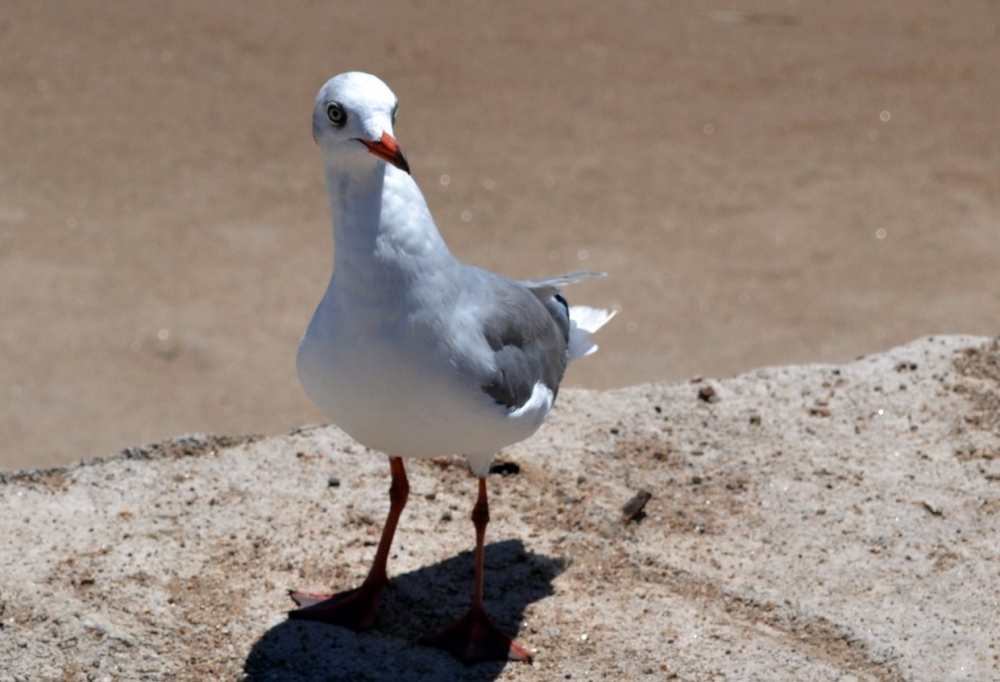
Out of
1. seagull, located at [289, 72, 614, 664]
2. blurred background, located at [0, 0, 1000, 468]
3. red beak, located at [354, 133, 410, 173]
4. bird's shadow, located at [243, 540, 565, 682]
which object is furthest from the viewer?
blurred background, located at [0, 0, 1000, 468]

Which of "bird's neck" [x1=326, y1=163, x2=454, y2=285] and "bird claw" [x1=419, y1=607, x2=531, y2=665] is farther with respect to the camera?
"bird claw" [x1=419, y1=607, x2=531, y2=665]

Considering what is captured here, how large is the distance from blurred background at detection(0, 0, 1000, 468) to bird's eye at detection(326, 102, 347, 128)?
486 cm

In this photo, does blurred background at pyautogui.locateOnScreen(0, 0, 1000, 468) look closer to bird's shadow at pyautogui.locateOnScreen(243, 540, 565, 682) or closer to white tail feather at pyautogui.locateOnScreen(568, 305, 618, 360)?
white tail feather at pyautogui.locateOnScreen(568, 305, 618, 360)

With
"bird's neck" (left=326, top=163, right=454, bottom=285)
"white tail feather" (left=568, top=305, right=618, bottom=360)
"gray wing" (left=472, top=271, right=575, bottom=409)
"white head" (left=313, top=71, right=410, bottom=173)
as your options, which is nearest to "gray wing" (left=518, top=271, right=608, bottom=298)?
"gray wing" (left=472, top=271, right=575, bottom=409)

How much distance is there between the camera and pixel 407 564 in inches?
203

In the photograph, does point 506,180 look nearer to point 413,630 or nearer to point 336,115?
point 413,630

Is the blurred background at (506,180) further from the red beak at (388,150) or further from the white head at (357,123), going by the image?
the red beak at (388,150)

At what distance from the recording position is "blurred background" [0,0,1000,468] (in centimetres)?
931

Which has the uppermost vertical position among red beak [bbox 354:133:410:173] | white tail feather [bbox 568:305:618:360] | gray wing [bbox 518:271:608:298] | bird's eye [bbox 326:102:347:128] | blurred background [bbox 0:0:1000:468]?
bird's eye [bbox 326:102:347:128]

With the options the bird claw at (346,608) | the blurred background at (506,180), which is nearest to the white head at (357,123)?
the bird claw at (346,608)

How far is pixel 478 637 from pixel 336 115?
180 centimetres

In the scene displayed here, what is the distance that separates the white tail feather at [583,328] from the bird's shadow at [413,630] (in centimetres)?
78

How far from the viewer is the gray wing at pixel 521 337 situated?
174 inches

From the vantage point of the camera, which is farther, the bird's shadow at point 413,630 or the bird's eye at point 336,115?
the bird's shadow at point 413,630
